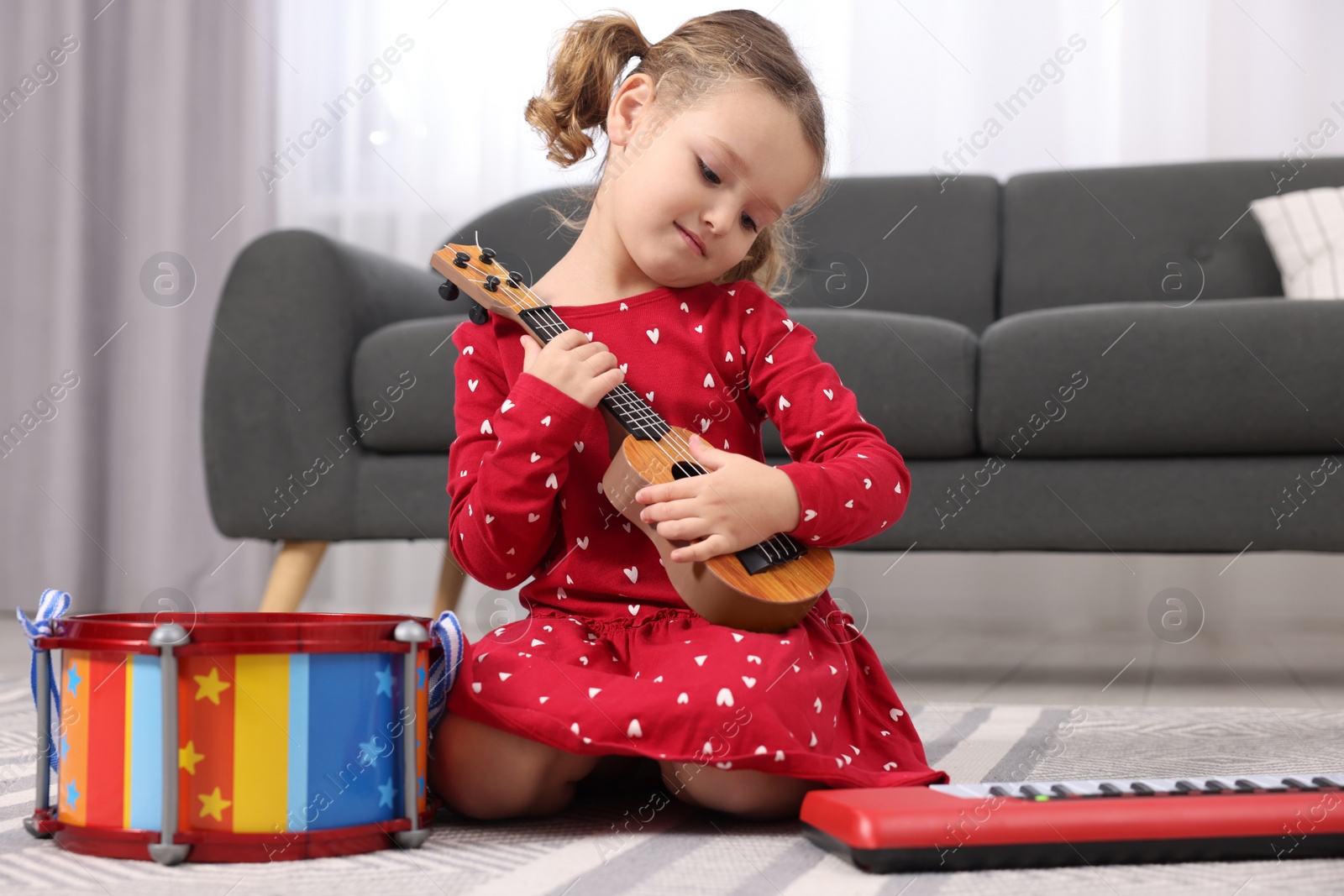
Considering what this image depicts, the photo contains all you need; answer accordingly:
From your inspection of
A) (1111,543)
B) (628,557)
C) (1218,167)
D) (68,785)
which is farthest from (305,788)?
(1218,167)


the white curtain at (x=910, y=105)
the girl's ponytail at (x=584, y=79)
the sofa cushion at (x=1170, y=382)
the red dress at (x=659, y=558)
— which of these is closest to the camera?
the red dress at (x=659, y=558)

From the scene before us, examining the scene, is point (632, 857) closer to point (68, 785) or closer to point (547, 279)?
point (68, 785)

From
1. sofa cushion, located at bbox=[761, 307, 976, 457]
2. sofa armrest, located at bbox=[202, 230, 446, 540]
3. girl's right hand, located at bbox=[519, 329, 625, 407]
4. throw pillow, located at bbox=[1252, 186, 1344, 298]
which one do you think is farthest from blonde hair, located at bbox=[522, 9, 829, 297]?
throw pillow, located at bbox=[1252, 186, 1344, 298]

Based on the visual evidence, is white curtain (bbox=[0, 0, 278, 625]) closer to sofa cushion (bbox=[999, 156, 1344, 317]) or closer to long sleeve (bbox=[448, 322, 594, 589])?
sofa cushion (bbox=[999, 156, 1344, 317])

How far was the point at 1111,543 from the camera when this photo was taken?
4.74 feet

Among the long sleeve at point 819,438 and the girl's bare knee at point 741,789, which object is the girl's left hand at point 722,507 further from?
the girl's bare knee at point 741,789

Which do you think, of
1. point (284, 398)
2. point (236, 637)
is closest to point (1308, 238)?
point (284, 398)

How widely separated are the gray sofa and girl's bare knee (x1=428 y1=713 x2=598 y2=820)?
0.75 metres

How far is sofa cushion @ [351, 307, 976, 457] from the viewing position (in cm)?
149

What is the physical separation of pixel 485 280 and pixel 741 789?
0.43 metres

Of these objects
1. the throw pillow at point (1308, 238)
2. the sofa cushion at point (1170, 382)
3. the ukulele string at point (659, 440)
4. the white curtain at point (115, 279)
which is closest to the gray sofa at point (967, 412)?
the sofa cushion at point (1170, 382)

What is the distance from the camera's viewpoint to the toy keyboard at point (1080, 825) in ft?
2.10

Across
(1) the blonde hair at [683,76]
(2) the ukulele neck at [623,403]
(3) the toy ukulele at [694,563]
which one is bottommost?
(3) the toy ukulele at [694,563]

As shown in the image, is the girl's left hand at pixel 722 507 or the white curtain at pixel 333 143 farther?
the white curtain at pixel 333 143
